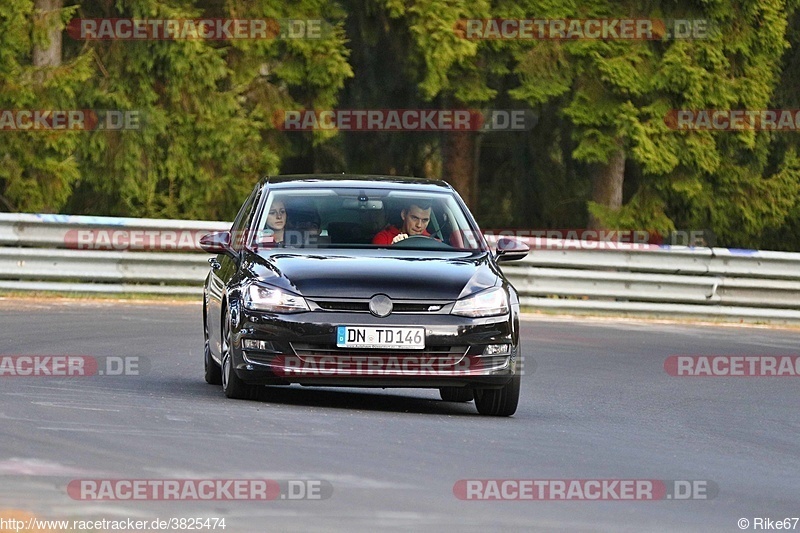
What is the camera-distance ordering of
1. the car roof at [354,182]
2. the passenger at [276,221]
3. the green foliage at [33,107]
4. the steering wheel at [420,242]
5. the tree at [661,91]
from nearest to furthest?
the steering wheel at [420,242]
the passenger at [276,221]
the car roof at [354,182]
the green foliage at [33,107]
the tree at [661,91]

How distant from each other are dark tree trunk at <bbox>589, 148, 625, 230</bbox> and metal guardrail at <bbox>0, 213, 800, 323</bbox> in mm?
5726

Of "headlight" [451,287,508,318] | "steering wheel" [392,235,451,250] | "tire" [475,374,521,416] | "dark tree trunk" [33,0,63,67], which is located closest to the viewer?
"headlight" [451,287,508,318]

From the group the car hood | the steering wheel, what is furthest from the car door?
the steering wheel

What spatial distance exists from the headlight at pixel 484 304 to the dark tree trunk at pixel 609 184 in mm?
16997

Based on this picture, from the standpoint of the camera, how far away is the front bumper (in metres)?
10.8

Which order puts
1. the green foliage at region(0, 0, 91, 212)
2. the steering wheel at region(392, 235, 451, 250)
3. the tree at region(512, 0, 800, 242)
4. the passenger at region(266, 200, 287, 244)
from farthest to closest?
the tree at region(512, 0, 800, 242) → the green foliage at region(0, 0, 91, 212) → the passenger at region(266, 200, 287, 244) → the steering wheel at region(392, 235, 451, 250)

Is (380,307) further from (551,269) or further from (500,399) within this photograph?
(551,269)

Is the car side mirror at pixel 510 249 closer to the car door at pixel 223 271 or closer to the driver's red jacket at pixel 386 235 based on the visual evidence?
the driver's red jacket at pixel 386 235

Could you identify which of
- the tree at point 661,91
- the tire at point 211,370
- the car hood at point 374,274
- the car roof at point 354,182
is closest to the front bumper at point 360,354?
the car hood at point 374,274

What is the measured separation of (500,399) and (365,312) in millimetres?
1171

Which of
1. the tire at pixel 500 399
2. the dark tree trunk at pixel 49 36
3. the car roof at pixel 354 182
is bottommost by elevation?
the tire at pixel 500 399

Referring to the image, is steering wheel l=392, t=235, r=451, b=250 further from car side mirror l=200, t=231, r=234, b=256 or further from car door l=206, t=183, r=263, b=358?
car side mirror l=200, t=231, r=234, b=256

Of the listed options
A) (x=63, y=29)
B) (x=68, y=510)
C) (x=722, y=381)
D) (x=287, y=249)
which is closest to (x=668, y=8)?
(x=63, y=29)

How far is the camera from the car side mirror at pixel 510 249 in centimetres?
1214
